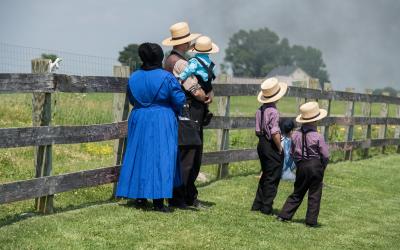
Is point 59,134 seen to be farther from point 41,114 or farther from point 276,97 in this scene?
point 276,97

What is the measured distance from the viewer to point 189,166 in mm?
8180

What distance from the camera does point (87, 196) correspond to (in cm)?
859

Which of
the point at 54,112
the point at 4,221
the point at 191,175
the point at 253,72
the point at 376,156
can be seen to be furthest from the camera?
the point at 253,72

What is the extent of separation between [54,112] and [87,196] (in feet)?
7.01

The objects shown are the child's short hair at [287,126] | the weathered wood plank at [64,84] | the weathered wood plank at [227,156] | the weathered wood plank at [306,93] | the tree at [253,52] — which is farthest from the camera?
the tree at [253,52]

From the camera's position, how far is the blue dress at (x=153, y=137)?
7602mm

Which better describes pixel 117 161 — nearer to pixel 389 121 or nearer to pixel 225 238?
pixel 225 238

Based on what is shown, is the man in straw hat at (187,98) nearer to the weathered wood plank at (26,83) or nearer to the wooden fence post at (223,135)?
the weathered wood plank at (26,83)

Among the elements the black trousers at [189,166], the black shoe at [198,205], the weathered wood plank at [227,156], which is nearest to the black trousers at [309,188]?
the black shoe at [198,205]

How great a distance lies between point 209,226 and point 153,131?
3.84ft

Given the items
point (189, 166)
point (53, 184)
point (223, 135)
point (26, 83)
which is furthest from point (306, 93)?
point (26, 83)

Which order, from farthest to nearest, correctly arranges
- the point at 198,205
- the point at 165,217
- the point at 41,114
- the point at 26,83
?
the point at 198,205, the point at 165,217, the point at 41,114, the point at 26,83

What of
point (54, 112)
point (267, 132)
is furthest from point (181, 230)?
point (54, 112)

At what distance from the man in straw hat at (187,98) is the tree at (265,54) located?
5236 inches
